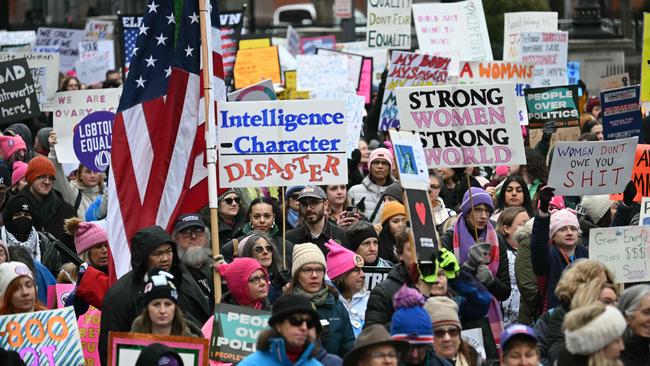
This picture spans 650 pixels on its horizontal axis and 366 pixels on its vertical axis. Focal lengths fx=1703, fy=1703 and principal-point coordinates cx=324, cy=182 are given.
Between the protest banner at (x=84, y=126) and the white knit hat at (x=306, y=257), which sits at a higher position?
the white knit hat at (x=306, y=257)

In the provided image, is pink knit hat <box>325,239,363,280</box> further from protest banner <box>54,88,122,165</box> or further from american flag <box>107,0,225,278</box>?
protest banner <box>54,88,122,165</box>

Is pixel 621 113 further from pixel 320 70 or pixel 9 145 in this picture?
pixel 320 70

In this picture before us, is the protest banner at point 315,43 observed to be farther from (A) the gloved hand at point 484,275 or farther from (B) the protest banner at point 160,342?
(B) the protest banner at point 160,342

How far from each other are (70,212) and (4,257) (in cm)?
331

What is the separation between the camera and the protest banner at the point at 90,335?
982cm

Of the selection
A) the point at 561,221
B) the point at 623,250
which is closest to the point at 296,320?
the point at 561,221

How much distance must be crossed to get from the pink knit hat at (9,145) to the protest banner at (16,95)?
3.95 feet

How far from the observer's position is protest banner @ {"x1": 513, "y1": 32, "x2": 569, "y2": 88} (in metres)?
20.6

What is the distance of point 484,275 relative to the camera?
33.5 ft

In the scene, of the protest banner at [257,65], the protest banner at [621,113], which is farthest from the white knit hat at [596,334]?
the protest banner at [257,65]

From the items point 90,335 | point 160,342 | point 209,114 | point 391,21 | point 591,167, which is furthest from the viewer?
point 391,21

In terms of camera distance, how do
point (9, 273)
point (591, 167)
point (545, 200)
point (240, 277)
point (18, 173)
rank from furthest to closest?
point (18, 173), point (591, 167), point (545, 200), point (240, 277), point (9, 273)

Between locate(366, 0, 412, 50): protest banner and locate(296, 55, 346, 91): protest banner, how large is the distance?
1.59 m

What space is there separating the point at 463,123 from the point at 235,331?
334 cm
